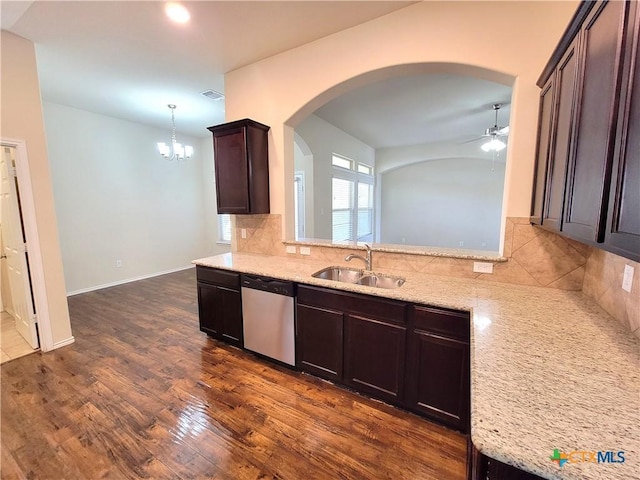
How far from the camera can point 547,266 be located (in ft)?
6.55

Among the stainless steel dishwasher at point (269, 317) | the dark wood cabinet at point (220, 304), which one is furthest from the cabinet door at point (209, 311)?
the stainless steel dishwasher at point (269, 317)

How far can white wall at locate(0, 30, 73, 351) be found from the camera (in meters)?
2.51

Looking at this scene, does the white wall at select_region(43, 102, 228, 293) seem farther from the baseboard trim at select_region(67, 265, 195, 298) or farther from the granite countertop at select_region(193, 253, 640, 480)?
the granite countertop at select_region(193, 253, 640, 480)

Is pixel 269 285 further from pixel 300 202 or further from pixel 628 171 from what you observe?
pixel 300 202

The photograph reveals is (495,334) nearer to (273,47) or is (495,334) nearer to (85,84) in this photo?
(273,47)

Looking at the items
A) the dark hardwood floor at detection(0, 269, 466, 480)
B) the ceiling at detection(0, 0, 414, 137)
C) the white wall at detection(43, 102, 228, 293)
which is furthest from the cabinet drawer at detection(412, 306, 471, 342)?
the white wall at detection(43, 102, 228, 293)

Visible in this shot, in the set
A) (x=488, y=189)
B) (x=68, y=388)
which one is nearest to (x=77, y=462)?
(x=68, y=388)

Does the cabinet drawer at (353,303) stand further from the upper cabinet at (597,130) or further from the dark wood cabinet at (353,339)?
the upper cabinet at (597,130)

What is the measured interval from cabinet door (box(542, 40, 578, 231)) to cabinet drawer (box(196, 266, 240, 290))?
2.48m

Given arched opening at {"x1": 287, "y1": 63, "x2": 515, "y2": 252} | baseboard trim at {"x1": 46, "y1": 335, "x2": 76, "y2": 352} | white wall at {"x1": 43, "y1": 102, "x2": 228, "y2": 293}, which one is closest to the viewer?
baseboard trim at {"x1": 46, "y1": 335, "x2": 76, "y2": 352}

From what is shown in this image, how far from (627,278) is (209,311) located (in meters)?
3.28

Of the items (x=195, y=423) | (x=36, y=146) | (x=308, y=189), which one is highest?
(x=36, y=146)

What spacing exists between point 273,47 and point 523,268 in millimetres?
3093

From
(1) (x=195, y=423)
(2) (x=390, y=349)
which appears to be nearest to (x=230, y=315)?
(1) (x=195, y=423)
